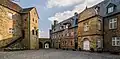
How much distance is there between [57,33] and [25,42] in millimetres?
22357

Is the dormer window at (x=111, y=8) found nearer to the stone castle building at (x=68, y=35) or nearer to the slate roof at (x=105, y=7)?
the slate roof at (x=105, y=7)

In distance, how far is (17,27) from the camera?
37.1 metres

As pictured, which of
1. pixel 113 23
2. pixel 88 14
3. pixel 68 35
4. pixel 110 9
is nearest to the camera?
pixel 113 23

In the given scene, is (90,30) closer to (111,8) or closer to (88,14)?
(88,14)

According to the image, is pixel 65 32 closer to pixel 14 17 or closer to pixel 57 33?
pixel 57 33

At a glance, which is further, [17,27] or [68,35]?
[68,35]

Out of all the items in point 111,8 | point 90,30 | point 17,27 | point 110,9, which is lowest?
point 90,30

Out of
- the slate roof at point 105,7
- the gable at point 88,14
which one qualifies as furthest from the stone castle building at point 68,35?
the slate roof at point 105,7

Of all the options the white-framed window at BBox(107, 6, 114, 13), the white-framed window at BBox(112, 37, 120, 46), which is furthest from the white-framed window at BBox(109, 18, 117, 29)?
the white-framed window at BBox(112, 37, 120, 46)

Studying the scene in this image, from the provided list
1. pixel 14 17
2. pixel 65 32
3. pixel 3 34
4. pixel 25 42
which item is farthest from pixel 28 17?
pixel 65 32

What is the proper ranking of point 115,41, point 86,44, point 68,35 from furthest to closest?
point 68,35, point 86,44, point 115,41

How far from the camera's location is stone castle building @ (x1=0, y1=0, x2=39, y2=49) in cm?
3188

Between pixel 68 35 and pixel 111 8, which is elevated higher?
pixel 111 8

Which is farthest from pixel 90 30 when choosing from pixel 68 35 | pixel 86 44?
pixel 68 35
